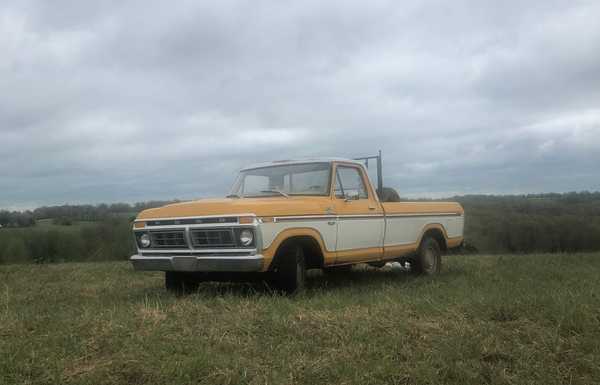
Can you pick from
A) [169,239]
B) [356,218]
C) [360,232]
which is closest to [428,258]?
[360,232]

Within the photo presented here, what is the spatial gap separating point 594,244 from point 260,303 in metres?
24.6

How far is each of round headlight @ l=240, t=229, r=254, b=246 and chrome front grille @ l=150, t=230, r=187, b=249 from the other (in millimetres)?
865

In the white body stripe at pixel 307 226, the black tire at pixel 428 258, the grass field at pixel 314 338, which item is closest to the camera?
the grass field at pixel 314 338

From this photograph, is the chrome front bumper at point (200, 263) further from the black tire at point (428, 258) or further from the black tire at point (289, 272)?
the black tire at point (428, 258)

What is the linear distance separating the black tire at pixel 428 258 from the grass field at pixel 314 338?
2.25 metres

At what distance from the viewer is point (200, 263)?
758 cm

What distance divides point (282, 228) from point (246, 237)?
0.49 meters

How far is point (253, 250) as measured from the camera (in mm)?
7332

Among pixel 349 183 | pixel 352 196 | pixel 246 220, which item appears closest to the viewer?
pixel 246 220

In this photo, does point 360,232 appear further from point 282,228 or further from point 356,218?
point 282,228

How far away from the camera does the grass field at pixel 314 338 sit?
466cm

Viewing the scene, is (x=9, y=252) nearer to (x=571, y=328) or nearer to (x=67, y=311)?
(x=67, y=311)

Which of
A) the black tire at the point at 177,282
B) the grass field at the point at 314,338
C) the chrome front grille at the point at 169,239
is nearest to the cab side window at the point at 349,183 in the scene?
the grass field at the point at 314,338

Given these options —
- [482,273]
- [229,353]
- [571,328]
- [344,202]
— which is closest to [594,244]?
[482,273]
